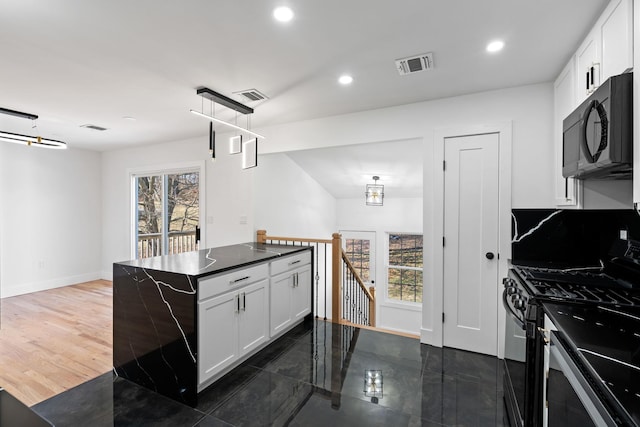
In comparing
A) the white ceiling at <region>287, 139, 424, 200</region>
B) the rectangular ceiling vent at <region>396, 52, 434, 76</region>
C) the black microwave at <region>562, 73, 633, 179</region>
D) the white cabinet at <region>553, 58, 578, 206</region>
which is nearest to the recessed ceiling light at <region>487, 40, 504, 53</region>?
the rectangular ceiling vent at <region>396, 52, 434, 76</region>

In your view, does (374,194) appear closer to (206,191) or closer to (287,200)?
(287,200)

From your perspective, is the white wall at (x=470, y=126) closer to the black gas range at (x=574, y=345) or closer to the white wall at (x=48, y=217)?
the black gas range at (x=574, y=345)

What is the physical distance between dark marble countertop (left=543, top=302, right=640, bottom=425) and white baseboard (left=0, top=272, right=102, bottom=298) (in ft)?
23.0

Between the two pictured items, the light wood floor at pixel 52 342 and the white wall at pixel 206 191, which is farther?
the white wall at pixel 206 191

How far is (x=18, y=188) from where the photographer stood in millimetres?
5047

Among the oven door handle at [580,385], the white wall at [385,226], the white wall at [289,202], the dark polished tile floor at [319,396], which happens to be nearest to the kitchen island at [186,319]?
the dark polished tile floor at [319,396]

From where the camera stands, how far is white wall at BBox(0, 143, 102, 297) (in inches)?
195

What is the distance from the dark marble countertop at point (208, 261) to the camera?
2.32m

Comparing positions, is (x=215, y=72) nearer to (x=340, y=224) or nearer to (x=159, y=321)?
(x=159, y=321)

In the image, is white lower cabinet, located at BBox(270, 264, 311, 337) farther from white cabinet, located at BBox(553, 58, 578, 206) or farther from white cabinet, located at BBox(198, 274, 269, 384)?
white cabinet, located at BBox(553, 58, 578, 206)

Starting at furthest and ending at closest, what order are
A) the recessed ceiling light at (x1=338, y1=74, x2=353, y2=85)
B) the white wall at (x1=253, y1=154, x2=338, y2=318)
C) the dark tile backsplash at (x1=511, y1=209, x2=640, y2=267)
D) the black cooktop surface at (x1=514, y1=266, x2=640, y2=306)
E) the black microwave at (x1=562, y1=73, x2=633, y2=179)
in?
the white wall at (x1=253, y1=154, x2=338, y2=318)
the recessed ceiling light at (x1=338, y1=74, x2=353, y2=85)
the dark tile backsplash at (x1=511, y1=209, x2=640, y2=267)
the black cooktop surface at (x1=514, y1=266, x2=640, y2=306)
the black microwave at (x1=562, y1=73, x2=633, y2=179)

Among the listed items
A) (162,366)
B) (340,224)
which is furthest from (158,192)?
(162,366)

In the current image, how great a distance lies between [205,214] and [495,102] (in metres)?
4.02

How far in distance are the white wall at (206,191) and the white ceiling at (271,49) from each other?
1241mm
